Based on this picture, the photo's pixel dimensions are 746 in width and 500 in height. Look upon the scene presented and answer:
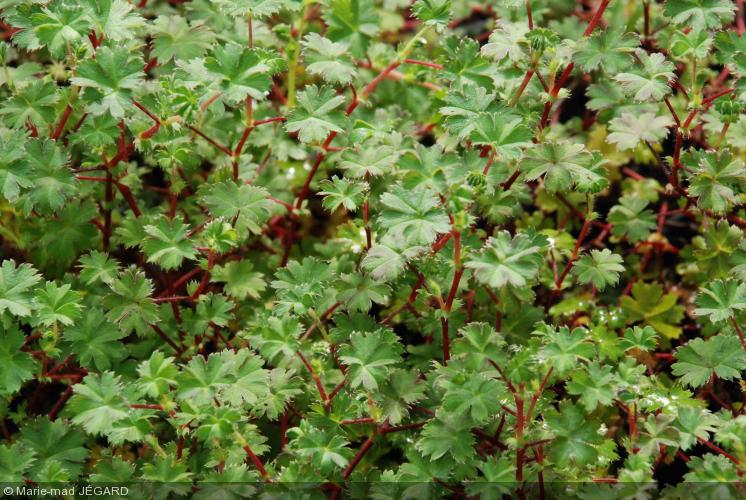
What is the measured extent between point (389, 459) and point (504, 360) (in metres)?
0.67

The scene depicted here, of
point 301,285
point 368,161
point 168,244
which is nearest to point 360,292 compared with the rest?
point 301,285

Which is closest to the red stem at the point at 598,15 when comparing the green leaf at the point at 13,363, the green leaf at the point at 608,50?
the green leaf at the point at 608,50

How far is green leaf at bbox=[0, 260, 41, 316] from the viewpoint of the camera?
8.33ft

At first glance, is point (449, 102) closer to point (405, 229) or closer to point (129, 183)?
point (405, 229)

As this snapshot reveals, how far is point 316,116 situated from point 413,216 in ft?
1.91

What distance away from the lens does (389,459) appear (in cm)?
288

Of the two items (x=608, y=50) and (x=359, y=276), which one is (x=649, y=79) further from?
(x=359, y=276)

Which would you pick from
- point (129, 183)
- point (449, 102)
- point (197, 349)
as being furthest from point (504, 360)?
point (129, 183)

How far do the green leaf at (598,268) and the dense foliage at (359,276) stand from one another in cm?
1

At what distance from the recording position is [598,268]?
2.87 metres

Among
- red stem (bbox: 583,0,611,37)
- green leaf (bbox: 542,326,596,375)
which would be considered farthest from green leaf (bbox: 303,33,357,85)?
green leaf (bbox: 542,326,596,375)

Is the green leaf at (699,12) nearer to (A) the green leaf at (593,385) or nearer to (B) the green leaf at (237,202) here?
(A) the green leaf at (593,385)

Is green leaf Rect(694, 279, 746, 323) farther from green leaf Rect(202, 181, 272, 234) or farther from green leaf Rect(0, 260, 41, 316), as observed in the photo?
green leaf Rect(0, 260, 41, 316)

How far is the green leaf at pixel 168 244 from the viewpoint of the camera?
2.69 metres
